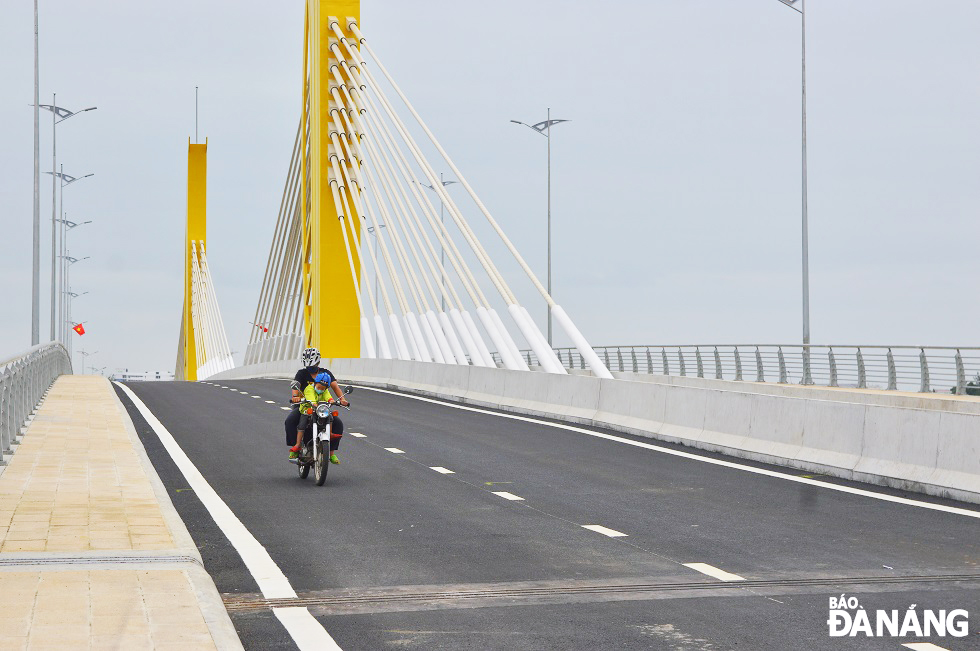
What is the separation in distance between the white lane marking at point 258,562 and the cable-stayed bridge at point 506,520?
0.03 meters

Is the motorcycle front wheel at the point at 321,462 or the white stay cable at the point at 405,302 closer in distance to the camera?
the motorcycle front wheel at the point at 321,462

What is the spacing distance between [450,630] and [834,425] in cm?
901

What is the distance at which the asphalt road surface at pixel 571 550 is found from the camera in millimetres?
7359

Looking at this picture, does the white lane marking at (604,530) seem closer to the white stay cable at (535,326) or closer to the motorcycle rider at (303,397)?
the motorcycle rider at (303,397)

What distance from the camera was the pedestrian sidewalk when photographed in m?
6.71

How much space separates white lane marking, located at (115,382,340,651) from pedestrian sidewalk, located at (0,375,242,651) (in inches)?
15.2

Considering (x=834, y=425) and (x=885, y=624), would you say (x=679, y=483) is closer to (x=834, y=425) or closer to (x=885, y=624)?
(x=834, y=425)

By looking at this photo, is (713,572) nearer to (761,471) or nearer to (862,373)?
(761,471)

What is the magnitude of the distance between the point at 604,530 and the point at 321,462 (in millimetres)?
4081

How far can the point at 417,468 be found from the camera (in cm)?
1570

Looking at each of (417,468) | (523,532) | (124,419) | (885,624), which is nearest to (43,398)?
(124,419)

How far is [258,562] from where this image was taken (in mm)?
9414

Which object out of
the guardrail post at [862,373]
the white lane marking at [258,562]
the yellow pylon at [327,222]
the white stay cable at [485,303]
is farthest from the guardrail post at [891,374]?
the white lane marking at [258,562]

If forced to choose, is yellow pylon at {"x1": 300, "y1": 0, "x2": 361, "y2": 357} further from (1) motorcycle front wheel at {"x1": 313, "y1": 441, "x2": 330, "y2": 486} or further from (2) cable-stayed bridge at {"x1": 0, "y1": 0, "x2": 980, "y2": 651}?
(1) motorcycle front wheel at {"x1": 313, "y1": 441, "x2": 330, "y2": 486}
